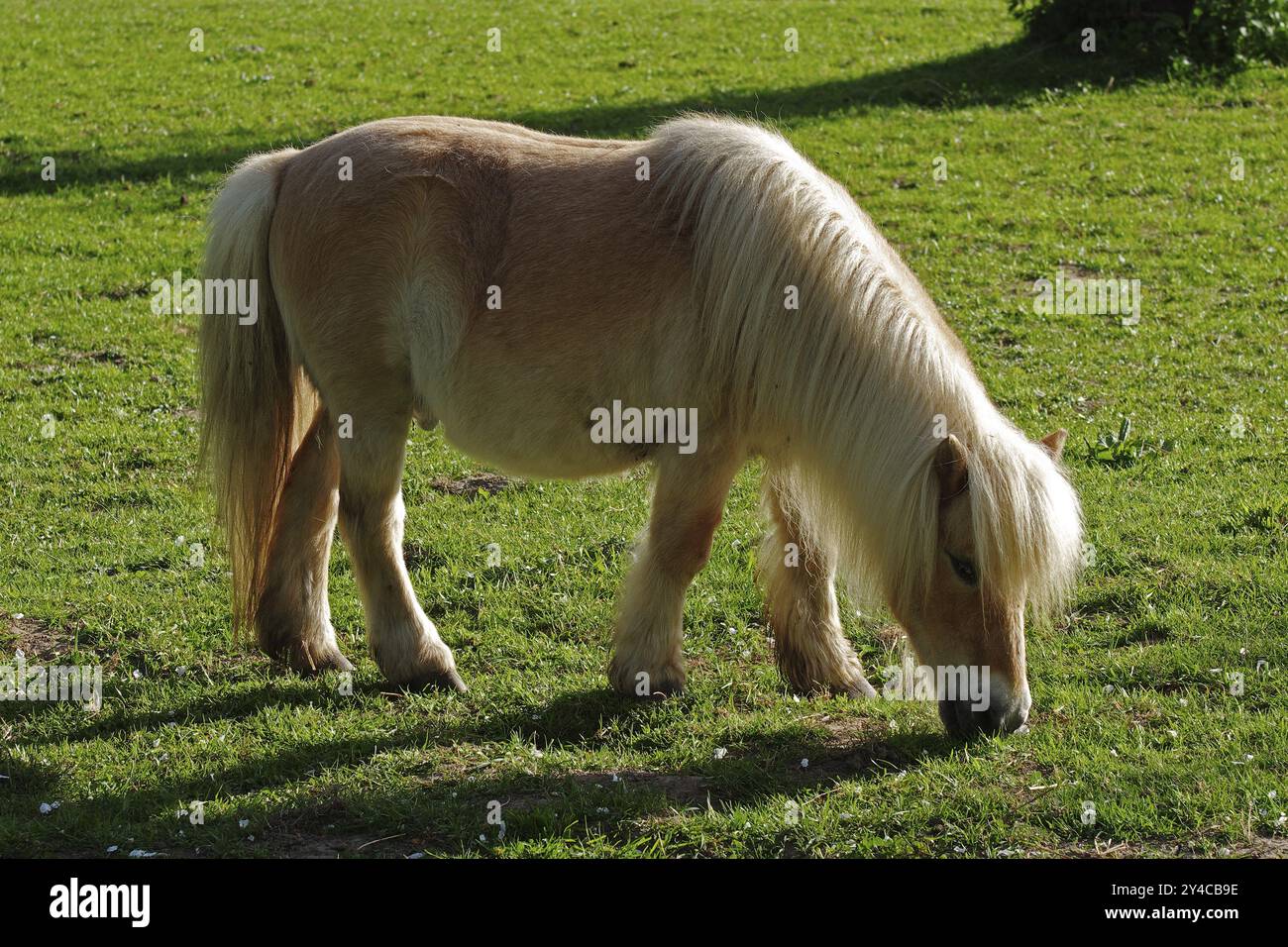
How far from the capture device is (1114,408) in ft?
Result: 28.7

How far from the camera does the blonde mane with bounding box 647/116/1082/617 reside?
15.4ft

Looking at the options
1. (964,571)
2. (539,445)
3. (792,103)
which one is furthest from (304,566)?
(792,103)

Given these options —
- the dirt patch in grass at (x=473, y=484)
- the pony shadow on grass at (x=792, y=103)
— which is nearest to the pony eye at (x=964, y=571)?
the dirt patch in grass at (x=473, y=484)

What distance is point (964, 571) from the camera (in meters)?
4.82

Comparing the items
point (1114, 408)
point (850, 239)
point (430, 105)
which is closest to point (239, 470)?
point (850, 239)

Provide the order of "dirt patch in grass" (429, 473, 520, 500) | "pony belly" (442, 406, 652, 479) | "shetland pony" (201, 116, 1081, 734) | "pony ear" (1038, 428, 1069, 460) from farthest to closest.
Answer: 1. "dirt patch in grass" (429, 473, 520, 500)
2. "pony belly" (442, 406, 652, 479)
3. "pony ear" (1038, 428, 1069, 460)
4. "shetland pony" (201, 116, 1081, 734)

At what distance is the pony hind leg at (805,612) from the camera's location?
584cm

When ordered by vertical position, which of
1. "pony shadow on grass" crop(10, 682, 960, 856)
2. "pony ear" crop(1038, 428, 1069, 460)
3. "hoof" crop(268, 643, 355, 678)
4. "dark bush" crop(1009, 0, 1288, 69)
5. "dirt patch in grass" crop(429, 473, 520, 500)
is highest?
"dark bush" crop(1009, 0, 1288, 69)

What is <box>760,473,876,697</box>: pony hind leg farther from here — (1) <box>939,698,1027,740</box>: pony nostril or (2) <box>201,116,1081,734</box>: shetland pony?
(1) <box>939,698,1027,740</box>: pony nostril

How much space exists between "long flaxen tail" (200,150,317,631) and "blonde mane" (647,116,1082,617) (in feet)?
6.22

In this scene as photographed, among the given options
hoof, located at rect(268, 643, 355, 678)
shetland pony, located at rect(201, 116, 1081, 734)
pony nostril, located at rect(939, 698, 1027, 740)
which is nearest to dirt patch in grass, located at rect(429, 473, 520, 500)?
shetland pony, located at rect(201, 116, 1081, 734)
